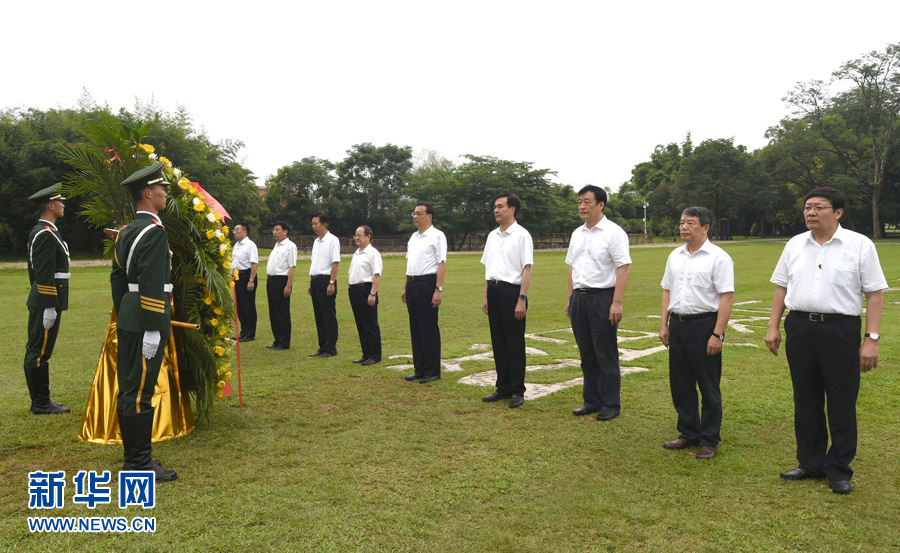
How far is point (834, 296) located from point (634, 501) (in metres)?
1.82

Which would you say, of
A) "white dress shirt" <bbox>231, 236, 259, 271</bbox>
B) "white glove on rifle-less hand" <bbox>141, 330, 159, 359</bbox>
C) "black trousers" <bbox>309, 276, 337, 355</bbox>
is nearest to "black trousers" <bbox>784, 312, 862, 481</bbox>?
"white glove on rifle-less hand" <bbox>141, 330, 159, 359</bbox>

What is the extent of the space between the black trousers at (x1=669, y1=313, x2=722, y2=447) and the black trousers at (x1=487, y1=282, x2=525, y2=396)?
1.71 meters

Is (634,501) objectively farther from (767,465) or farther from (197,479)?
(197,479)

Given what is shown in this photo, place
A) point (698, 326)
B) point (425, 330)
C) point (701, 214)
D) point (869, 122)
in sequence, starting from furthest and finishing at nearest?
1. point (869, 122)
2. point (425, 330)
3. point (701, 214)
4. point (698, 326)

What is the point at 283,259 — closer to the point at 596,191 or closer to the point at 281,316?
the point at 281,316

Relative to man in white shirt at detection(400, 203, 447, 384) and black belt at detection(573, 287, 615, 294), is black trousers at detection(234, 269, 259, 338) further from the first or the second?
black belt at detection(573, 287, 615, 294)

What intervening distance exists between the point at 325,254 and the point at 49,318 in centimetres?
399

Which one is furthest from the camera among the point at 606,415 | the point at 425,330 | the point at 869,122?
the point at 869,122

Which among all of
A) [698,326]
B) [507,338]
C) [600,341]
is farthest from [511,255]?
[698,326]

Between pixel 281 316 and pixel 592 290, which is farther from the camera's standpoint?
pixel 281 316

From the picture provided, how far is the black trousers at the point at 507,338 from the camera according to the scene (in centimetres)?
614

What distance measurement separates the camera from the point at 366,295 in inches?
336

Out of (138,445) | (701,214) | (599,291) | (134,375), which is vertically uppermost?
(701,214)

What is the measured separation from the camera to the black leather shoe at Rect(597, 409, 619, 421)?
5.47 metres
